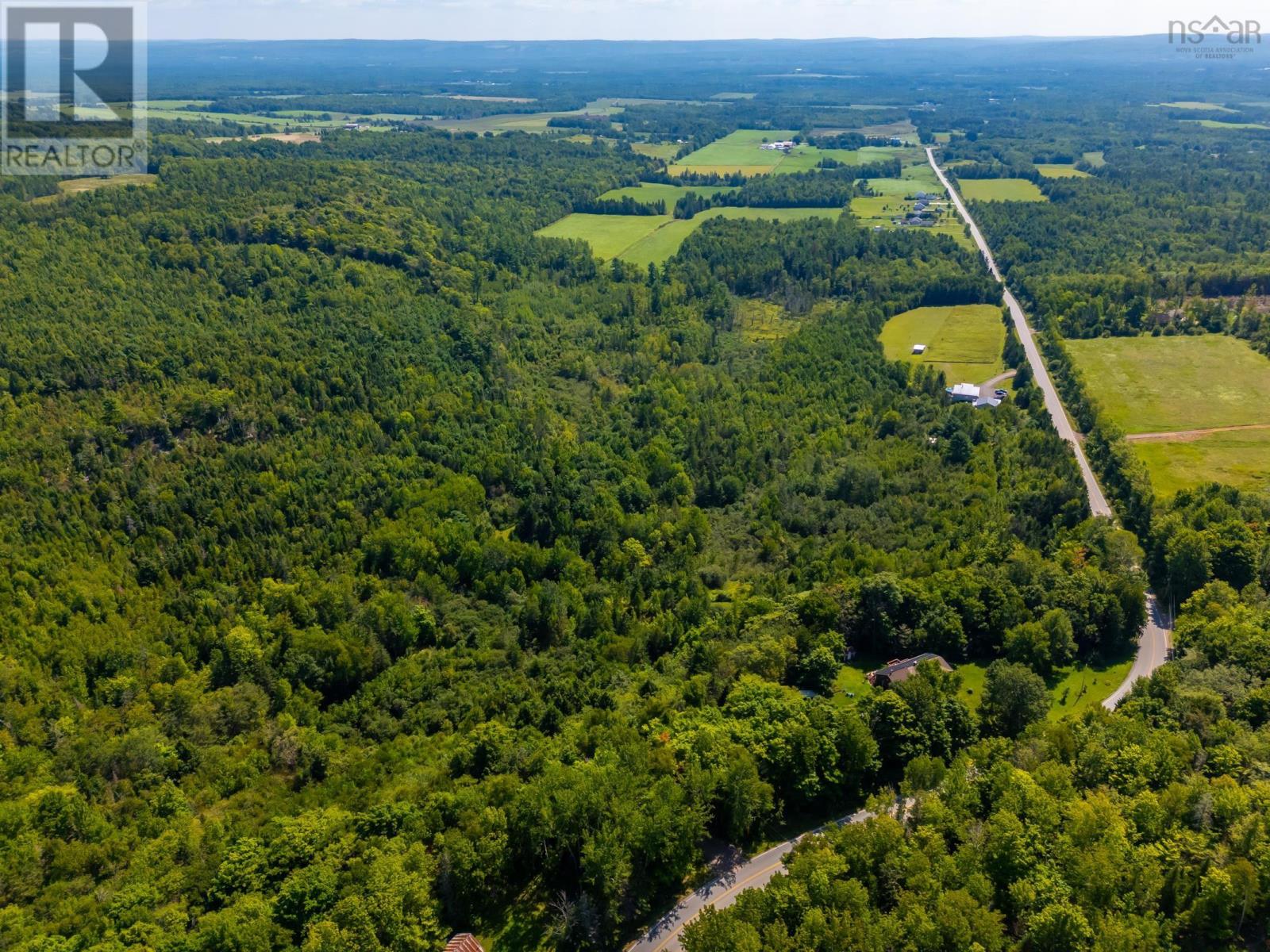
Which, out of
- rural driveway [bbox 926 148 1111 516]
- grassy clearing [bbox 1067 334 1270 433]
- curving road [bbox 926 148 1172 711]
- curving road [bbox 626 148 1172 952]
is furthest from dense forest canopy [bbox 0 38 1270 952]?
grassy clearing [bbox 1067 334 1270 433]

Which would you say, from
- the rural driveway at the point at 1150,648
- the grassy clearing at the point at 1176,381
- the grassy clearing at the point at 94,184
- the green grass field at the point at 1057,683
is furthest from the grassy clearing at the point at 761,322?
the grassy clearing at the point at 94,184

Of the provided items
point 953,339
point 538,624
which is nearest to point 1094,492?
point 953,339

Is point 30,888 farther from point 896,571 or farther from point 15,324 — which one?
point 15,324

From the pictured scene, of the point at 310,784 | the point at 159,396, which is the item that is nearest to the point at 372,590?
the point at 310,784

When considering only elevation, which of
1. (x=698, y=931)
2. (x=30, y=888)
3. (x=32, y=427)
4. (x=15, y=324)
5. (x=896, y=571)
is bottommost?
(x=30, y=888)

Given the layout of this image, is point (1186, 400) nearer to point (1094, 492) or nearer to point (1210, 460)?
point (1210, 460)

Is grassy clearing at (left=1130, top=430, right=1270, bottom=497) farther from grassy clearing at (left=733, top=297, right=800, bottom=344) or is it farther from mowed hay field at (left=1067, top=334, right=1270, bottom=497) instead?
grassy clearing at (left=733, top=297, right=800, bottom=344)

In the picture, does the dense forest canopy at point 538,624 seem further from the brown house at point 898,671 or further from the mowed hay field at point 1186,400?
the mowed hay field at point 1186,400
